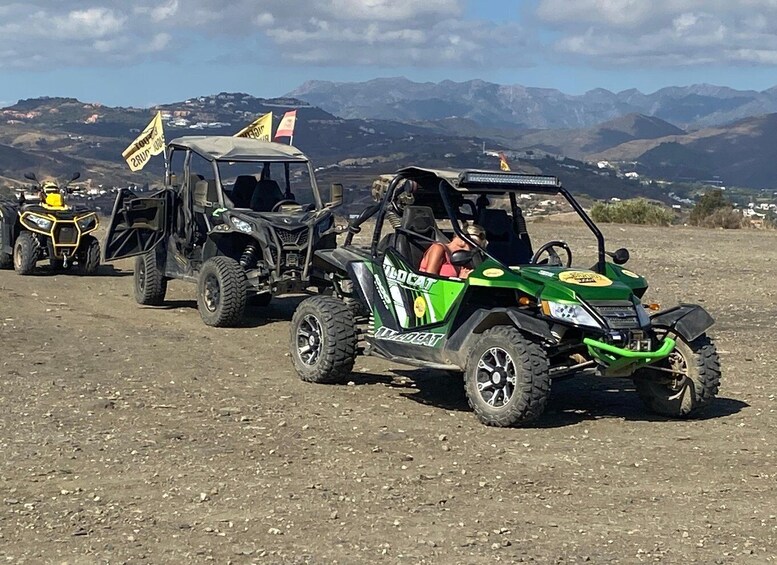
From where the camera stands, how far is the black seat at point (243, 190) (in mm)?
14281

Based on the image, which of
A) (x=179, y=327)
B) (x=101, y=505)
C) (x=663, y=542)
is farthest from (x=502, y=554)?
(x=179, y=327)

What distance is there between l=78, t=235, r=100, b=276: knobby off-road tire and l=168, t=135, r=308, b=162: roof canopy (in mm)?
3950

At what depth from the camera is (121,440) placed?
7.76 meters

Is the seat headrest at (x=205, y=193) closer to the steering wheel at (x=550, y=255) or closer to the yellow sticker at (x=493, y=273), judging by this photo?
the steering wheel at (x=550, y=255)

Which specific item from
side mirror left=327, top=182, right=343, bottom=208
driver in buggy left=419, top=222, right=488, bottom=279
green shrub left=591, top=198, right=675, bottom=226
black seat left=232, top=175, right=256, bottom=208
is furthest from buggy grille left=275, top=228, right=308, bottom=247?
green shrub left=591, top=198, right=675, bottom=226

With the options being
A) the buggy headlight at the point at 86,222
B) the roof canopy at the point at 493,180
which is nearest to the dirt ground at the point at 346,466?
the roof canopy at the point at 493,180

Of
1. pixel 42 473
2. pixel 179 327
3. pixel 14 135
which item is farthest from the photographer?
pixel 14 135

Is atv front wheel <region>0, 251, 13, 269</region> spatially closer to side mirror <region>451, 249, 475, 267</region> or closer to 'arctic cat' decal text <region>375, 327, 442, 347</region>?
'arctic cat' decal text <region>375, 327, 442, 347</region>

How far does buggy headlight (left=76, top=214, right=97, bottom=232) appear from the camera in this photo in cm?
1834

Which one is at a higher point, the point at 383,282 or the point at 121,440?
the point at 383,282

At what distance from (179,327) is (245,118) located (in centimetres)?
10005

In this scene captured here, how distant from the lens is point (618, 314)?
27.1 ft

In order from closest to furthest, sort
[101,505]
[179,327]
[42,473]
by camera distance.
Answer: [101,505] < [42,473] < [179,327]

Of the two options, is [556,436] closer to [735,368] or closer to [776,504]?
[776,504]
